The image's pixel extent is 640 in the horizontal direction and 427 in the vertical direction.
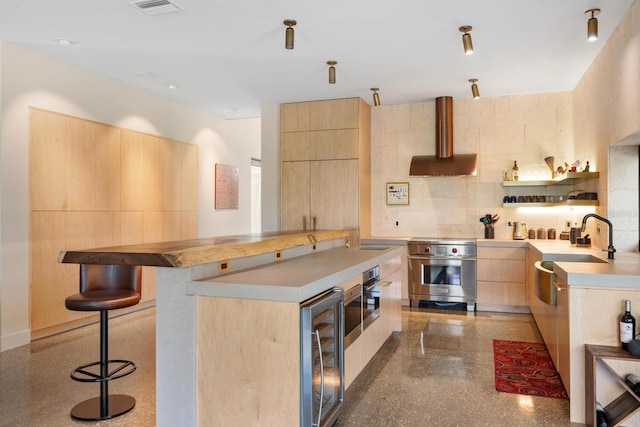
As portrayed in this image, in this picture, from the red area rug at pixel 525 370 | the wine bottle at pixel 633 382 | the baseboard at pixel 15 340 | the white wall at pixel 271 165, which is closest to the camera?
the wine bottle at pixel 633 382

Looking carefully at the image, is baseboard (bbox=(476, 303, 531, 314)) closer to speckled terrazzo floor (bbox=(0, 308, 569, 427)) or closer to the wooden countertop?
speckled terrazzo floor (bbox=(0, 308, 569, 427))

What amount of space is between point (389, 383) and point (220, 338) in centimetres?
157

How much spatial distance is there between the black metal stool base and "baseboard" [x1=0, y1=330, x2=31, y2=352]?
65.8 inches

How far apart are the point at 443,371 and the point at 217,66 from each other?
145 inches

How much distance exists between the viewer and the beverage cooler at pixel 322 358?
202 centimetres

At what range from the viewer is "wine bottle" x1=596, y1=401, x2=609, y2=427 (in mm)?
2426

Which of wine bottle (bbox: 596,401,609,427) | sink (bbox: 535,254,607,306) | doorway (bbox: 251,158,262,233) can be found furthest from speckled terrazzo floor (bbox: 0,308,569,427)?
doorway (bbox: 251,158,262,233)

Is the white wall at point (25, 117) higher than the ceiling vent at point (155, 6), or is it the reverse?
the ceiling vent at point (155, 6)

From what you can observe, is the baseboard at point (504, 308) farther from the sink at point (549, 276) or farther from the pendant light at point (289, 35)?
the pendant light at point (289, 35)

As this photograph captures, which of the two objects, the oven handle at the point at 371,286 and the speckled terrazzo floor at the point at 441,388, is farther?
the oven handle at the point at 371,286

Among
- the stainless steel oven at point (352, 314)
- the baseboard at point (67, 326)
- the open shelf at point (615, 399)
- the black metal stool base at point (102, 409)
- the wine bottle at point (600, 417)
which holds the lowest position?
the black metal stool base at point (102, 409)

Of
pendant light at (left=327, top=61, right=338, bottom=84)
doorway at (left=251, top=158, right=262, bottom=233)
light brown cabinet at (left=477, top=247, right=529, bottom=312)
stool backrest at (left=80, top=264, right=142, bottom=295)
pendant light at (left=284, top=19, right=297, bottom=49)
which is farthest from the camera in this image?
doorway at (left=251, top=158, right=262, bottom=233)

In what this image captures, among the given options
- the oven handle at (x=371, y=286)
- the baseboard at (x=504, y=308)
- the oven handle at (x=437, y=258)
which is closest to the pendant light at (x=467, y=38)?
the oven handle at (x=371, y=286)

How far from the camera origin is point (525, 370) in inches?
137
